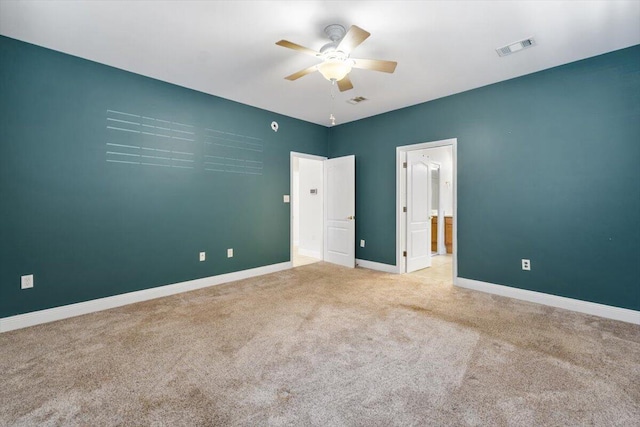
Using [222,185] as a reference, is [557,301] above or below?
below

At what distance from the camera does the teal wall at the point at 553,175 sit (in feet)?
10.1

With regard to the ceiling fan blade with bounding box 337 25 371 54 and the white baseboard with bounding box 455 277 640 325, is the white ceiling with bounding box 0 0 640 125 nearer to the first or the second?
the ceiling fan blade with bounding box 337 25 371 54

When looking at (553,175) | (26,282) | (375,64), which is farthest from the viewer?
(553,175)

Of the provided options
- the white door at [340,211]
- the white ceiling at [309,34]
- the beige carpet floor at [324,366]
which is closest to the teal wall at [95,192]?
the white ceiling at [309,34]

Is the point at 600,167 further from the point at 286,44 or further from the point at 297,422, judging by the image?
the point at 297,422

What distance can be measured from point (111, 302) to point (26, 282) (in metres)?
0.80

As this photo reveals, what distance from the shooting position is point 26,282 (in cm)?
298

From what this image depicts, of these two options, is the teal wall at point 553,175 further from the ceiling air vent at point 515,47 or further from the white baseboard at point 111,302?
the white baseboard at point 111,302

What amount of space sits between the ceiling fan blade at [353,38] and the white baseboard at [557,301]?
3.53 metres

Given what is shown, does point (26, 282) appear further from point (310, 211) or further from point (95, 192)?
point (310, 211)

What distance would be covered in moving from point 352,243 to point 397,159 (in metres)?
1.76

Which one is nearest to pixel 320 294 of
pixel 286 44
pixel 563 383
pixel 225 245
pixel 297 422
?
pixel 225 245

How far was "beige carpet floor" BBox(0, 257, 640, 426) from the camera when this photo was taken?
1738mm

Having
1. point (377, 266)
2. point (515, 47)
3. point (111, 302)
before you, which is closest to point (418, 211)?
point (377, 266)
